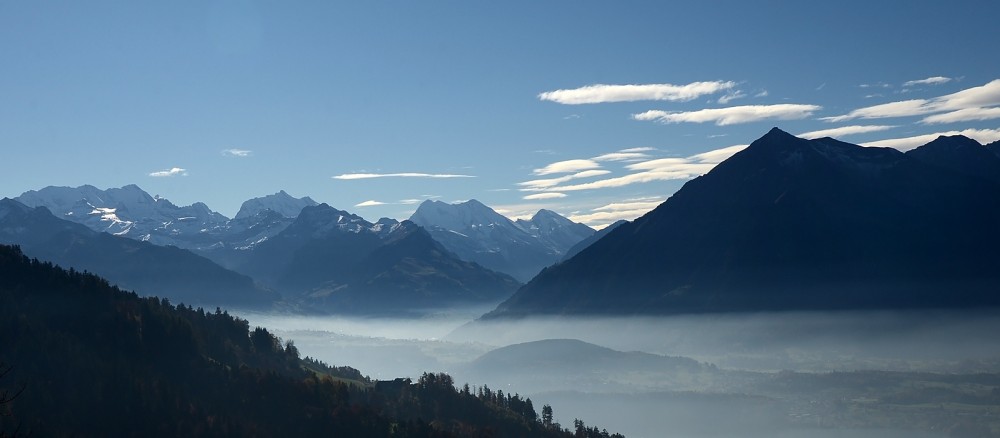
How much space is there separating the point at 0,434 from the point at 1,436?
68cm

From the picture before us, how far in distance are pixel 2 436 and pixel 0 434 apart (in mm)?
249

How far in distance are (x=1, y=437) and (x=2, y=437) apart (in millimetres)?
342

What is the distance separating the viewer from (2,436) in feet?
179

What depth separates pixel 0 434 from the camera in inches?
2152

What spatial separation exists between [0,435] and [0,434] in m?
0.32

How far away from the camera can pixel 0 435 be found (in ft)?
178

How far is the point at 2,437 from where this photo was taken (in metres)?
54.5

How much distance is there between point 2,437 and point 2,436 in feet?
0.20

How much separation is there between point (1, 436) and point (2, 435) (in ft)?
2.52

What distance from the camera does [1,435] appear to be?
54250 mm

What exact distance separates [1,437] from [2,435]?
2.03 ft

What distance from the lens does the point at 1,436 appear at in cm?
5409

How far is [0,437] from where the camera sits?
54281 mm

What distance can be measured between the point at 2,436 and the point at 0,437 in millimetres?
251
